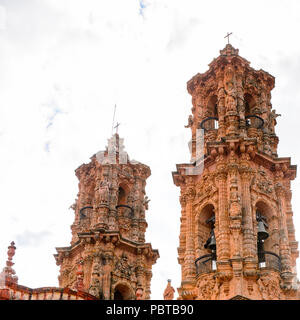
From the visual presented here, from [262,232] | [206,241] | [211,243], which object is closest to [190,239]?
[206,241]

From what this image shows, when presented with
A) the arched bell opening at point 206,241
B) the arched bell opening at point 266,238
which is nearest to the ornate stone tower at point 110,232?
the arched bell opening at point 206,241

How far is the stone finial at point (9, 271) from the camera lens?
1853cm

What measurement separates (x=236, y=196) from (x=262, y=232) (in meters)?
1.33

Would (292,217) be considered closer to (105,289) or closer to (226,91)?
(226,91)

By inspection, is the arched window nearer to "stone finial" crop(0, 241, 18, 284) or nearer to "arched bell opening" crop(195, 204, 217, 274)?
"arched bell opening" crop(195, 204, 217, 274)

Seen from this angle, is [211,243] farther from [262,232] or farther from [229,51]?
[229,51]

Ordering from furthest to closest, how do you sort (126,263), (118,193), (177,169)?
(118,193)
(126,263)
(177,169)

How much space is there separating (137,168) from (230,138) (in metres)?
10.5

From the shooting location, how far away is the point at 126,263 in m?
27.2

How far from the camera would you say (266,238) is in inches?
790
